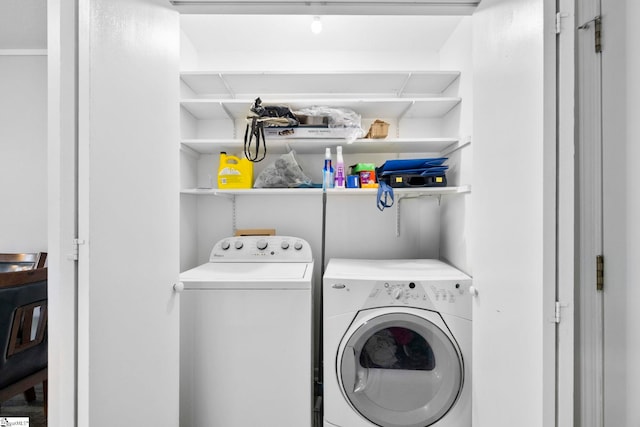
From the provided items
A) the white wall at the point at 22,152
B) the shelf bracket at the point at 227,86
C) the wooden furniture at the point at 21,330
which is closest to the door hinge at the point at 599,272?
the shelf bracket at the point at 227,86

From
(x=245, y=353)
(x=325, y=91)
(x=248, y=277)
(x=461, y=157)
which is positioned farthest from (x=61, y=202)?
(x=461, y=157)

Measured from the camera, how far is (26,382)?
1.52 metres

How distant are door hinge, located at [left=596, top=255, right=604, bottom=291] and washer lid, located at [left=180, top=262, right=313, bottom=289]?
3.81 ft

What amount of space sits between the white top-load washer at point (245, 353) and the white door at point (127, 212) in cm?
30

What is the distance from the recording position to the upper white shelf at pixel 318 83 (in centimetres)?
198

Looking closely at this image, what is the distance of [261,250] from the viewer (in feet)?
7.05

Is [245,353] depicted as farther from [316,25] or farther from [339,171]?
[316,25]

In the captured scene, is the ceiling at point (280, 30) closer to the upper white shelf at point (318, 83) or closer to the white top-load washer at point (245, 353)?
the upper white shelf at point (318, 83)

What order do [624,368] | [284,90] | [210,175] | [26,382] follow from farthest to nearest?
[210,175] < [284,90] < [26,382] < [624,368]

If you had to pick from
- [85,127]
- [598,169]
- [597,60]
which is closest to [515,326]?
[598,169]

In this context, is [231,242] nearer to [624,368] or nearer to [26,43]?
[624,368]

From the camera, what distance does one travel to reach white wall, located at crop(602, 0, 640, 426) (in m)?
0.79

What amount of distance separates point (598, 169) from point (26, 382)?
2.42 metres

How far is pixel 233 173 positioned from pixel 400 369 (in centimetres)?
154
